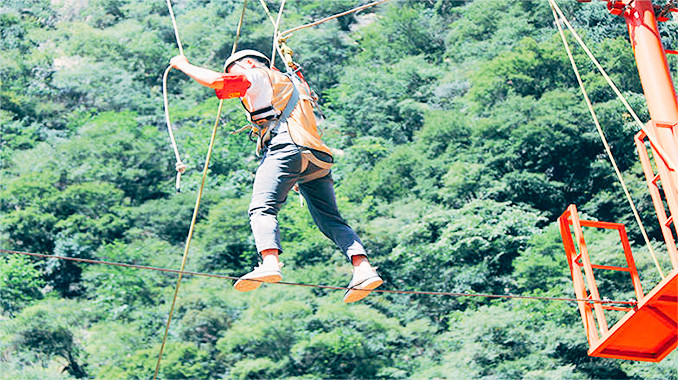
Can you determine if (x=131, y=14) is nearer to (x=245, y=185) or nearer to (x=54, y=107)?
A: (x=54, y=107)

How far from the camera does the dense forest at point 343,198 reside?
16.0 metres

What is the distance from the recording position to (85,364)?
655 inches

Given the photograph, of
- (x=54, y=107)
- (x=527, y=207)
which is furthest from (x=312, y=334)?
(x=54, y=107)

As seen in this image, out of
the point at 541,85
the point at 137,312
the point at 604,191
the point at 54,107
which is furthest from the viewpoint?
the point at 54,107

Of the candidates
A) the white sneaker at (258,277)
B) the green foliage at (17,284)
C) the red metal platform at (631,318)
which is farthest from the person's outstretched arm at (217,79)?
the green foliage at (17,284)

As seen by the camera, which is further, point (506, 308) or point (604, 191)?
point (604, 191)

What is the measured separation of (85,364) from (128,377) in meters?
1.14

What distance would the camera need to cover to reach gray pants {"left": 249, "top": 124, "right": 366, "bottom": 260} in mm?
4113

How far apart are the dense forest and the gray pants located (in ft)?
35.2

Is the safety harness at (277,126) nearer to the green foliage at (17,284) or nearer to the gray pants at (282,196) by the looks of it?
the gray pants at (282,196)

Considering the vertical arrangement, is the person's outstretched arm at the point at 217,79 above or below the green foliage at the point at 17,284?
above

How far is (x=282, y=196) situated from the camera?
166 inches

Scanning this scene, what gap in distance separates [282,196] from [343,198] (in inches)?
611

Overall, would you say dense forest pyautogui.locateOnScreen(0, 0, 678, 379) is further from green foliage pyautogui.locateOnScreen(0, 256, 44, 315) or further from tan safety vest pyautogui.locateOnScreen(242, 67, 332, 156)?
tan safety vest pyautogui.locateOnScreen(242, 67, 332, 156)
